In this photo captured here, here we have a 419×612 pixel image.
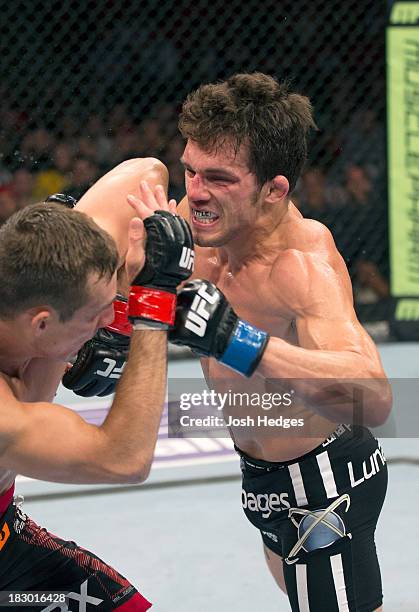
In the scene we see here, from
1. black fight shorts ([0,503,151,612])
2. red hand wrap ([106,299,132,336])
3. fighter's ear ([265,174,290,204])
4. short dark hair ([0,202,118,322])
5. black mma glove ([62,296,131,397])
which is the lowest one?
black fight shorts ([0,503,151,612])

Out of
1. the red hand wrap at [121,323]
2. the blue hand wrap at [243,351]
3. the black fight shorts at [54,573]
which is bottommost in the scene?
the black fight shorts at [54,573]

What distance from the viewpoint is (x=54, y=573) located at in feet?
8.12

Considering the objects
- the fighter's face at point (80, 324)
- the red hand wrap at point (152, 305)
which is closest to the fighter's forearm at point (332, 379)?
the red hand wrap at point (152, 305)

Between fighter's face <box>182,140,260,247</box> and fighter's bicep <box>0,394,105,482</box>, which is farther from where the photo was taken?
fighter's face <box>182,140,260,247</box>

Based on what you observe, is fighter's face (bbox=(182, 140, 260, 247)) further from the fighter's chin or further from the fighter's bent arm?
the fighter's bent arm

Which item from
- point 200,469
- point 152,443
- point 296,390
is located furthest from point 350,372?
point 200,469

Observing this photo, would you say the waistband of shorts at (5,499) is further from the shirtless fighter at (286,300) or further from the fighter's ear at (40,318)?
the shirtless fighter at (286,300)

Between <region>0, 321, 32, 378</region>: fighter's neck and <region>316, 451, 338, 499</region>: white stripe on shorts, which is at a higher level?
<region>0, 321, 32, 378</region>: fighter's neck

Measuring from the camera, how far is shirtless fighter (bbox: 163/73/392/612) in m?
2.54

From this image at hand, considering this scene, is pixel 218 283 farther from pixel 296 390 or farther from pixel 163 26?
pixel 163 26

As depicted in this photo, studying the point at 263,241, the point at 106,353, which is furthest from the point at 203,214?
the point at 106,353

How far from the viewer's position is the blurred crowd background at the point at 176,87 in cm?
658

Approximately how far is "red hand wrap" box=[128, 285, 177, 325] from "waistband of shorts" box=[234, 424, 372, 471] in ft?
2.05

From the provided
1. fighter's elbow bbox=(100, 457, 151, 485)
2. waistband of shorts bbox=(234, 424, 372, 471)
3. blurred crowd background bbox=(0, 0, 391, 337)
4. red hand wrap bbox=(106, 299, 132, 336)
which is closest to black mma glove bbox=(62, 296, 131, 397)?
red hand wrap bbox=(106, 299, 132, 336)
